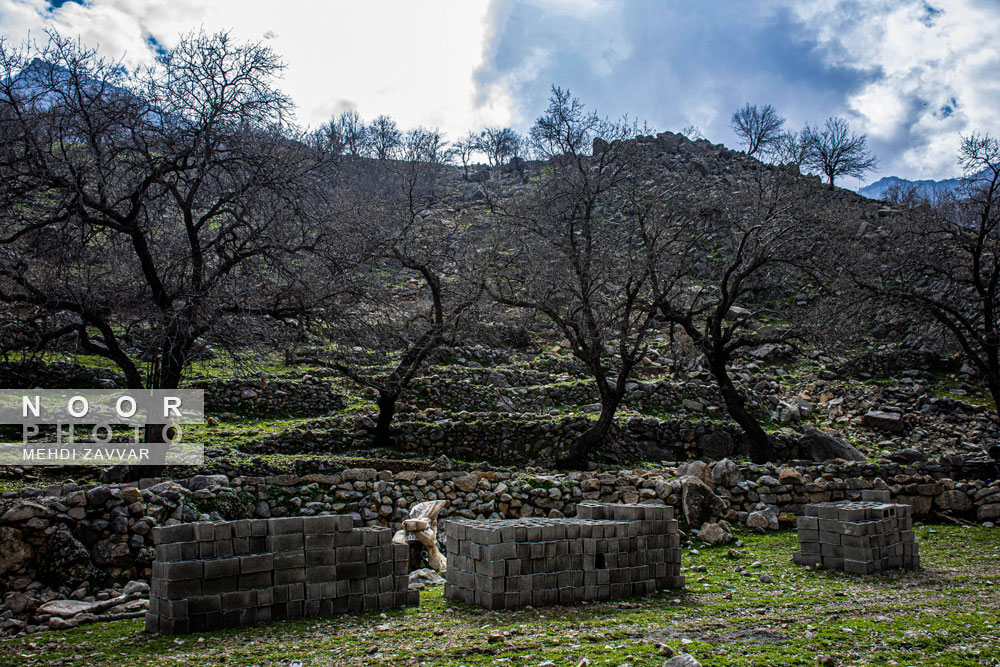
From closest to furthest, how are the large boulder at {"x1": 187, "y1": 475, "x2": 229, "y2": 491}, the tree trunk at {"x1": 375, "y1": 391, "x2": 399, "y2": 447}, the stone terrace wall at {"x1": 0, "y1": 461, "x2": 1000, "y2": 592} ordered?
the stone terrace wall at {"x1": 0, "y1": 461, "x2": 1000, "y2": 592}, the large boulder at {"x1": 187, "y1": 475, "x2": 229, "y2": 491}, the tree trunk at {"x1": 375, "y1": 391, "x2": 399, "y2": 447}

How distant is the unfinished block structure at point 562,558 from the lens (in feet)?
24.3

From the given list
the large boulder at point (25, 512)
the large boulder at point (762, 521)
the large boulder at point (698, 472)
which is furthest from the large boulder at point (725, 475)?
the large boulder at point (25, 512)

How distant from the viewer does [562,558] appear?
7.77m

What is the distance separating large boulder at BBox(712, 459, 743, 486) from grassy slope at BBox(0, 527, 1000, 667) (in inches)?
174

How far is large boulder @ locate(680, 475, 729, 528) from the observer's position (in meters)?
11.8

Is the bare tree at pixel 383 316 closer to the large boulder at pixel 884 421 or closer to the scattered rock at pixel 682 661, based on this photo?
the scattered rock at pixel 682 661

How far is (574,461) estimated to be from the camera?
16.0 metres

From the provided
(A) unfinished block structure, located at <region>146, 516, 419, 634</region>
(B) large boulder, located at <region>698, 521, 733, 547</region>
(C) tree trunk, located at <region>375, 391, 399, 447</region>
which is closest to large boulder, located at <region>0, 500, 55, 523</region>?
(A) unfinished block structure, located at <region>146, 516, 419, 634</region>

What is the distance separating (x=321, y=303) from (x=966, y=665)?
36.3 feet

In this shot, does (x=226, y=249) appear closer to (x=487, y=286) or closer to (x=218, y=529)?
(x=487, y=286)

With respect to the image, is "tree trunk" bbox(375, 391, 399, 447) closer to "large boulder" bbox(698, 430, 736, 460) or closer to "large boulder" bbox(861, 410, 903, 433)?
"large boulder" bbox(698, 430, 736, 460)

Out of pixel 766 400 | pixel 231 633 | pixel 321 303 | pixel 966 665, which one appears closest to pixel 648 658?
pixel 966 665

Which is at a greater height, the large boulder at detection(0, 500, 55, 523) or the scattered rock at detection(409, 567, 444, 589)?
the large boulder at detection(0, 500, 55, 523)

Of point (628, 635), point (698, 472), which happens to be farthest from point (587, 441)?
point (628, 635)
